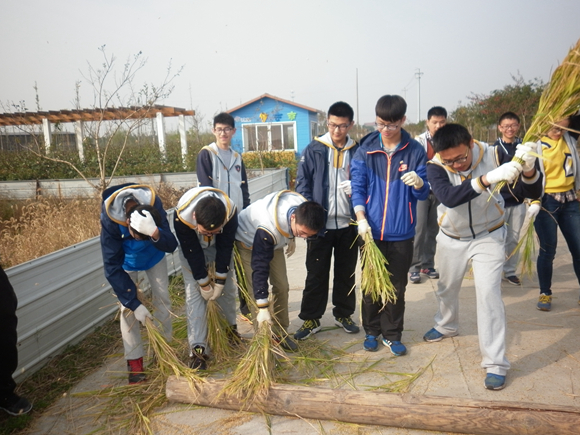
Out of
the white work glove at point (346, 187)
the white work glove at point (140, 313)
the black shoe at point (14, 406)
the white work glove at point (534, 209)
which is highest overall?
the white work glove at point (346, 187)

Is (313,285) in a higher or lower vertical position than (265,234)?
lower

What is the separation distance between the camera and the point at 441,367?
10.9ft

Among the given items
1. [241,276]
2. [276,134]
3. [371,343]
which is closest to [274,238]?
[241,276]

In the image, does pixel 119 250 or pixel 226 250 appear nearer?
pixel 119 250

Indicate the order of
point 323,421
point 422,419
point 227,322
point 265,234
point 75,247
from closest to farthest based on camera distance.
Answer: point 422,419, point 323,421, point 265,234, point 227,322, point 75,247

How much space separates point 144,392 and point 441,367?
2145 millimetres

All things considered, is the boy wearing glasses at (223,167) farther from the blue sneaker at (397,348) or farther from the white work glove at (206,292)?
the blue sneaker at (397,348)

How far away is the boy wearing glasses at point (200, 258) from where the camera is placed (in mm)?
3180

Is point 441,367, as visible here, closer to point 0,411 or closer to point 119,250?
point 119,250

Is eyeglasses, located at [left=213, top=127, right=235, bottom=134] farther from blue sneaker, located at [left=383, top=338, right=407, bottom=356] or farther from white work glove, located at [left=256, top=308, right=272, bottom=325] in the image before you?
blue sneaker, located at [left=383, top=338, right=407, bottom=356]

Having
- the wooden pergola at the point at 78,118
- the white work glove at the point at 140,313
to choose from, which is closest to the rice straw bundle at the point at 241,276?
the white work glove at the point at 140,313

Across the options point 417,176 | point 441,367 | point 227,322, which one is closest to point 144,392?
point 227,322

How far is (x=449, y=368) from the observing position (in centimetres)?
330

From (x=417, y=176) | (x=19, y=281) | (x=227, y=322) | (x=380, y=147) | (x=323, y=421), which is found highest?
(x=380, y=147)
